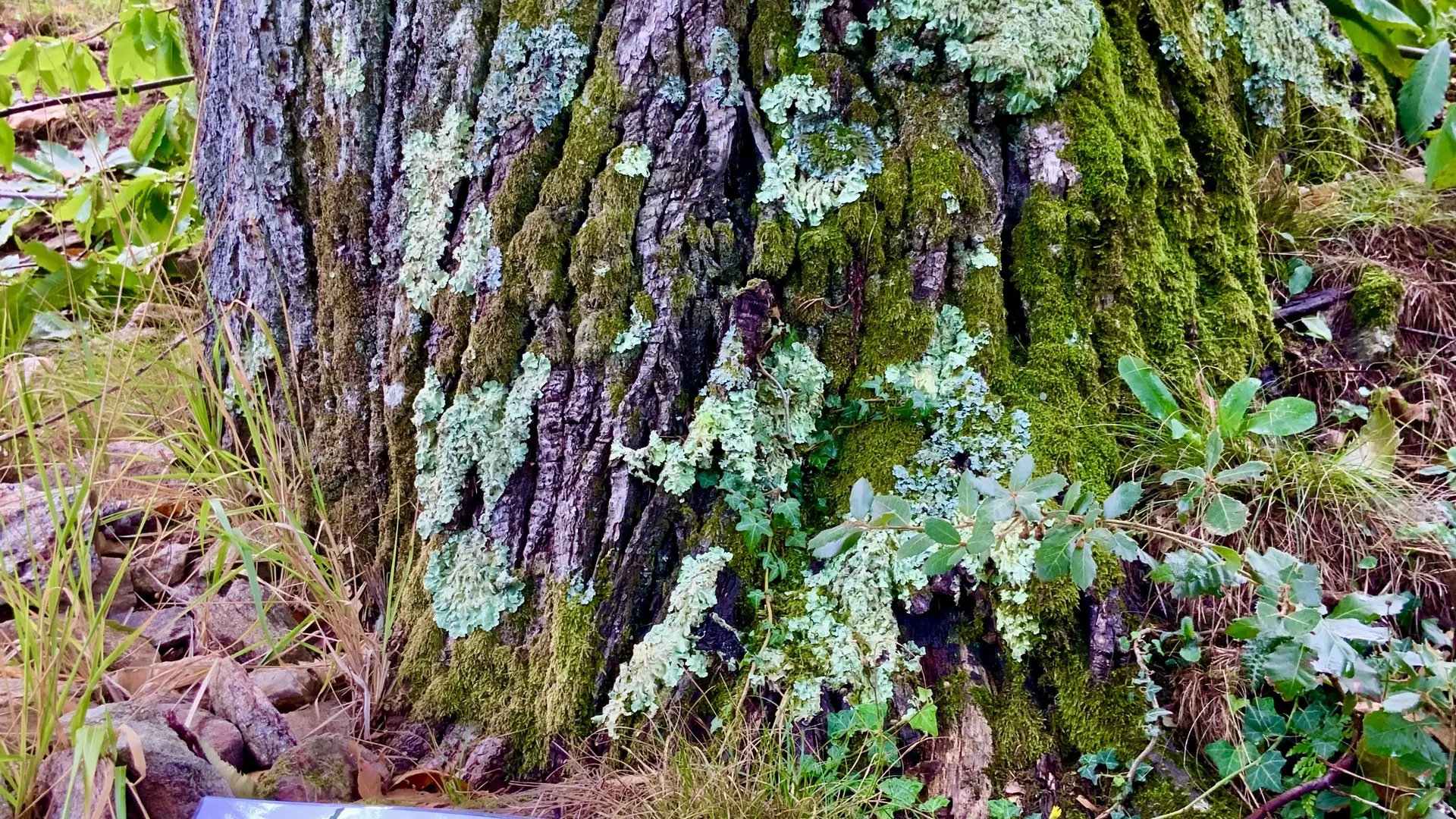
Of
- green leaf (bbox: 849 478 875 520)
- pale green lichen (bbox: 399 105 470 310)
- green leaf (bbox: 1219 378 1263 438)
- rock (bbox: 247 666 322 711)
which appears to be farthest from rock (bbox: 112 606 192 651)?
green leaf (bbox: 1219 378 1263 438)

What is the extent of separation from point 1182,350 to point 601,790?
1386 millimetres

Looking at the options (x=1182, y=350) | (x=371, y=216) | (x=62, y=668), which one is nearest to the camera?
(x=62, y=668)

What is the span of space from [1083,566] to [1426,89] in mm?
1307

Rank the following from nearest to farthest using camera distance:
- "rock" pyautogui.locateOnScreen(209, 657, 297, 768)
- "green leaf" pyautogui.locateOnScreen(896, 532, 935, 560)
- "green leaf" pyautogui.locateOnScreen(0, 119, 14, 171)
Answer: "green leaf" pyautogui.locateOnScreen(896, 532, 935, 560) → "rock" pyautogui.locateOnScreen(209, 657, 297, 768) → "green leaf" pyautogui.locateOnScreen(0, 119, 14, 171)

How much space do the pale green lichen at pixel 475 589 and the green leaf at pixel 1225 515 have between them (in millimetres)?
1223

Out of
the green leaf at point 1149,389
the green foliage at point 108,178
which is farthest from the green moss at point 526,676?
the green foliage at point 108,178

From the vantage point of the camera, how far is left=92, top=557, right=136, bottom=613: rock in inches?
76.8

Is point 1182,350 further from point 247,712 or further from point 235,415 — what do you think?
point 235,415

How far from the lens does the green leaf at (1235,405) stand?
1425 millimetres

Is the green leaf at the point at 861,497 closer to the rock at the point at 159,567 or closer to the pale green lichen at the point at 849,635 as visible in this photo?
the pale green lichen at the point at 849,635

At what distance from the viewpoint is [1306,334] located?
1.88 meters

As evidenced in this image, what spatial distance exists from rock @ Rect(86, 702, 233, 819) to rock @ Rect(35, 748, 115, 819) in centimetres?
5

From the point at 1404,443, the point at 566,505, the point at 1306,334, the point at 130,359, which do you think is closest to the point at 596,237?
the point at 566,505

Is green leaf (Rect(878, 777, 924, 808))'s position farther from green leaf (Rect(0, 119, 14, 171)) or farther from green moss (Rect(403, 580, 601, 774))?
green leaf (Rect(0, 119, 14, 171))
